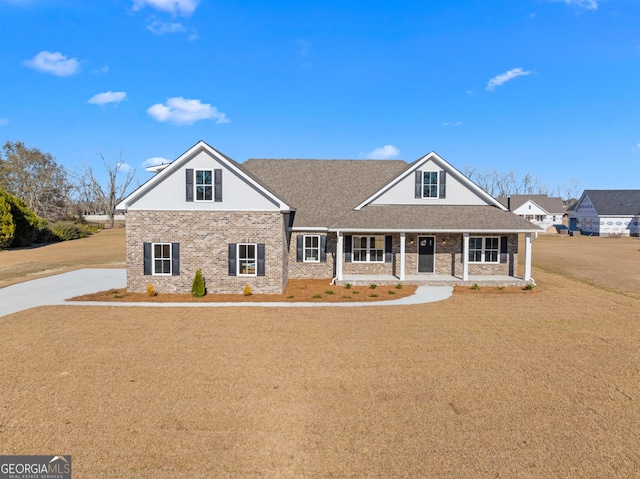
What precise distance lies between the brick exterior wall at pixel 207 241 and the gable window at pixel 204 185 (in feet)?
2.46

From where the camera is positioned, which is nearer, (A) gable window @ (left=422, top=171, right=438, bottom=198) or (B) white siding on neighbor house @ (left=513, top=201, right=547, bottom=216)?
(A) gable window @ (left=422, top=171, right=438, bottom=198)

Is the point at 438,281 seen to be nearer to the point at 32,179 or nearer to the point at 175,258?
the point at 175,258

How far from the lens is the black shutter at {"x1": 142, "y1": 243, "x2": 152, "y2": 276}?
17234mm

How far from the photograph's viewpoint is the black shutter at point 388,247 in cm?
2080

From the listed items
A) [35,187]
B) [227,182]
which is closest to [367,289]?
[227,182]

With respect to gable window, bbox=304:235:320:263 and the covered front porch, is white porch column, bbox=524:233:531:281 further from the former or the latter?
gable window, bbox=304:235:320:263

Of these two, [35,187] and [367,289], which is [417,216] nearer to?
[367,289]

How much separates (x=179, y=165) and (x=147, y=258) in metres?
4.43

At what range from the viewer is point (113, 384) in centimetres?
789

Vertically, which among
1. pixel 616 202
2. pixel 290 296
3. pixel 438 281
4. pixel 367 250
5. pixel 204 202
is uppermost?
pixel 616 202

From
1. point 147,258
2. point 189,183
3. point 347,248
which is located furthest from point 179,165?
point 347,248

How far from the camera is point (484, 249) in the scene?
20.7 meters

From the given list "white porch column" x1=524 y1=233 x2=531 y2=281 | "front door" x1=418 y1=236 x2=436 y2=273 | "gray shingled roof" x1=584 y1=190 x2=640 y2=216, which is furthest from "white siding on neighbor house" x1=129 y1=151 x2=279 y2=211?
"gray shingled roof" x1=584 y1=190 x2=640 y2=216

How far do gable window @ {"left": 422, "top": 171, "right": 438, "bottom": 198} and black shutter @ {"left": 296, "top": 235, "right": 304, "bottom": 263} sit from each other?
7.21 metres
